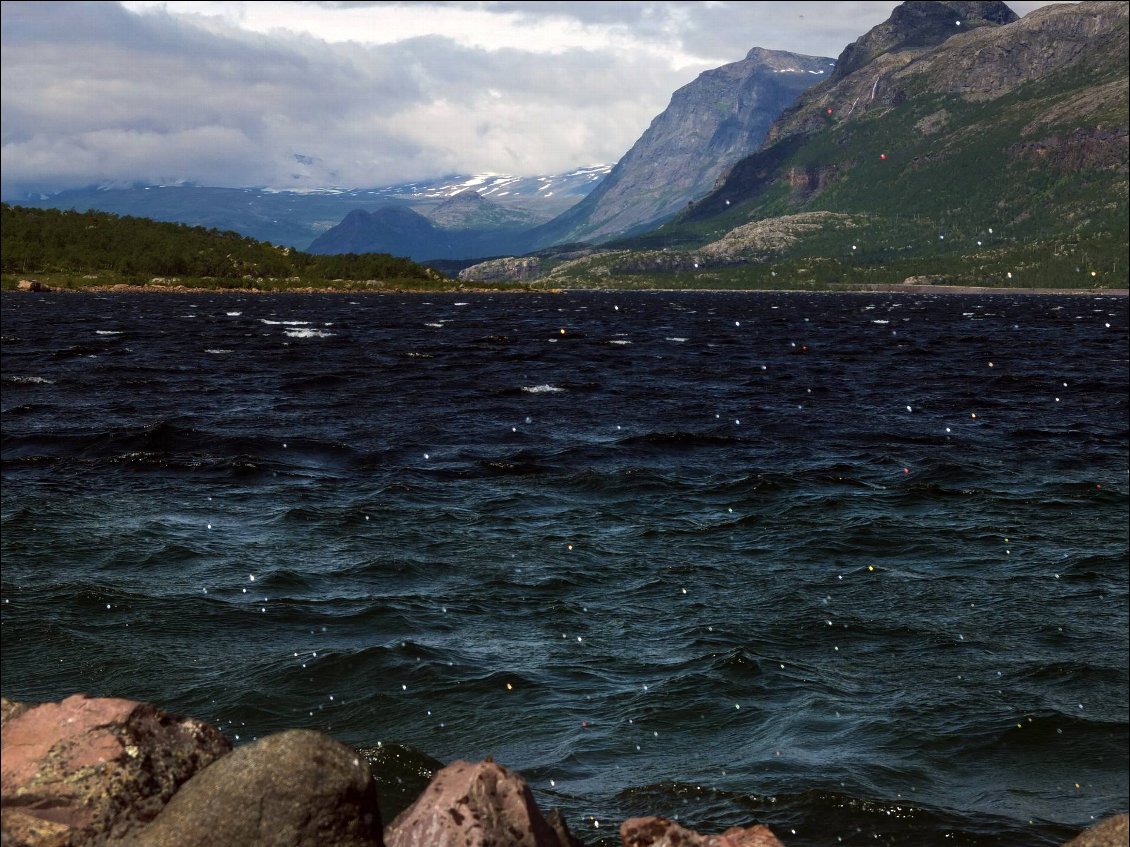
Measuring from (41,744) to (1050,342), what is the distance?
97942 mm

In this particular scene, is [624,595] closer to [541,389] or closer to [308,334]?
[541,389]

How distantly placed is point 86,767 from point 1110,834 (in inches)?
281

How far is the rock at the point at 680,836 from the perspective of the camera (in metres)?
8.41

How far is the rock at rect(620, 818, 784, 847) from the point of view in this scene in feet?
27.6

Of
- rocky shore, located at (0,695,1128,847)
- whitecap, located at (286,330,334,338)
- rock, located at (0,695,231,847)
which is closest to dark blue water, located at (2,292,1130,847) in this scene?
rocky shore, located at (0,695,1128,847)

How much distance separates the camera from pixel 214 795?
7.58 meters

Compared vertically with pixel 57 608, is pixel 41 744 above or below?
above

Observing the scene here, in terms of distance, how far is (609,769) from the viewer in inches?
487

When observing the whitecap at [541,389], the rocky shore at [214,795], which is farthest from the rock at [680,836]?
the whitecap at [541,389]

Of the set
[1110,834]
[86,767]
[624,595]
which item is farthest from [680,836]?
[624,595]

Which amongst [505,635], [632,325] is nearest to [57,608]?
[505,635]

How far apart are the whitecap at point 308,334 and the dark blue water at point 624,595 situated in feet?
145

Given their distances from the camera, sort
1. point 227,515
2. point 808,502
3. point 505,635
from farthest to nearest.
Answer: point 808,502, point 227,515, point 505,635

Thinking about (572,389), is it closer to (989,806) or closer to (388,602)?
(388,602)
